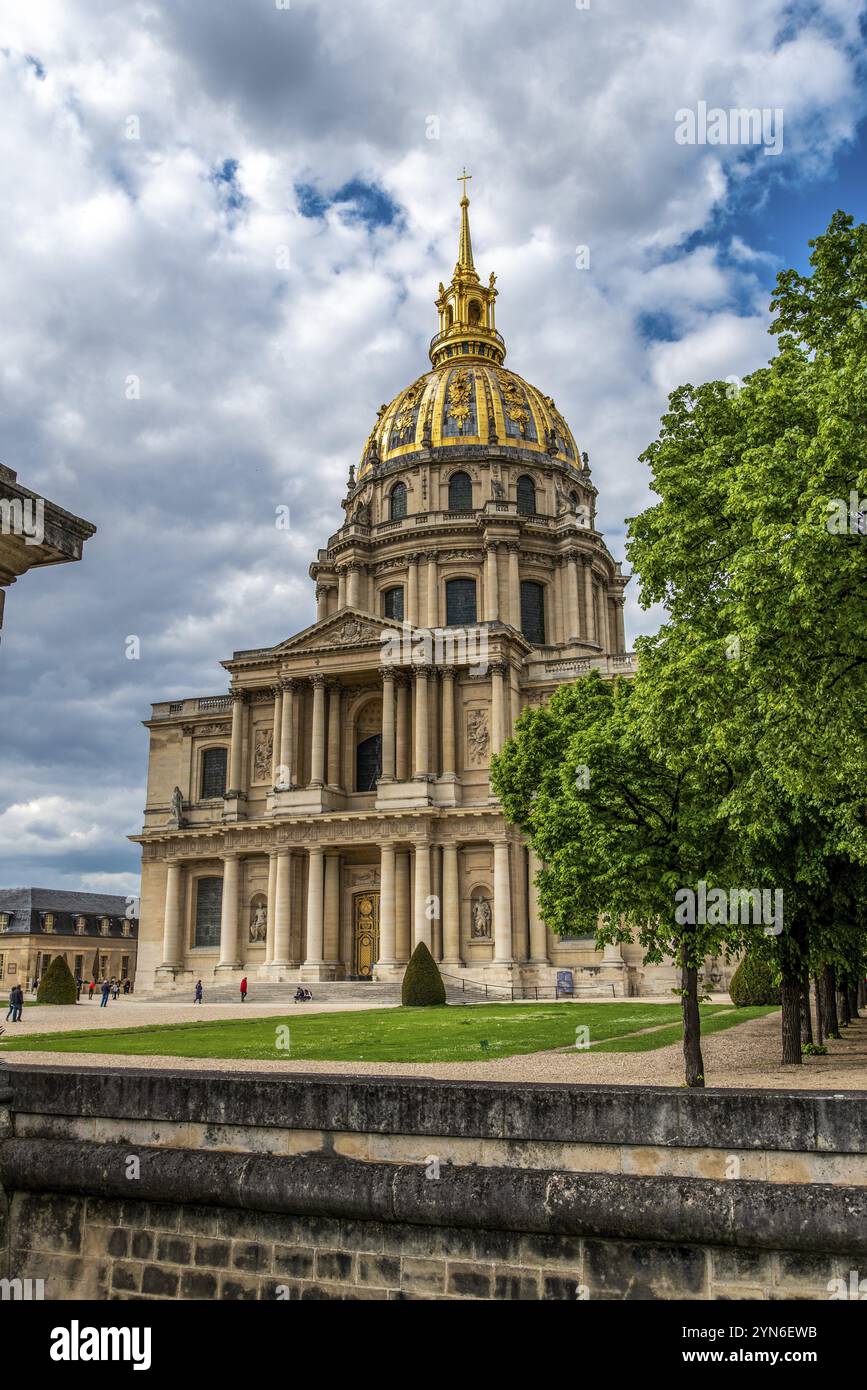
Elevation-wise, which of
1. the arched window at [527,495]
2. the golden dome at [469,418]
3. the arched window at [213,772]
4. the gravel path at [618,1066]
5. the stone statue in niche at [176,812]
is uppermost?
→ the golden dome at [469,418]

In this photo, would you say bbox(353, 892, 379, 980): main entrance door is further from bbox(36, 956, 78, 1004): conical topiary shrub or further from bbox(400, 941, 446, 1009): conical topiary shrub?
bbox(400, 941, 446, 1009): conical topiary shrub

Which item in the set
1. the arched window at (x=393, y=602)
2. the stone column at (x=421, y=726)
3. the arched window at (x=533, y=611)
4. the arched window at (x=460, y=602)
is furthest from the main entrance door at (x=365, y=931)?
the arched window at (x=393, y=602)

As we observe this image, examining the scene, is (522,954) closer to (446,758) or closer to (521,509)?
(446,758)

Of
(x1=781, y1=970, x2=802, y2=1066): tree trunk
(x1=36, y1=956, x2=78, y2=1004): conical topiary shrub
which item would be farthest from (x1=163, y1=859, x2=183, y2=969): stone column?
(x1=781, y1=970, x2=802, y2=1066): tree trunk

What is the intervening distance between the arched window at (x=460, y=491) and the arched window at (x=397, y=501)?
3.53 metres

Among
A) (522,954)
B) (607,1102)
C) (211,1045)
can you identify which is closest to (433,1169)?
(607,1102)

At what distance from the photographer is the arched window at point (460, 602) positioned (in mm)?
71312

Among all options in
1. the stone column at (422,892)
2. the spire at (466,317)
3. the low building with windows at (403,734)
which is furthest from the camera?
the spire at (466,317)

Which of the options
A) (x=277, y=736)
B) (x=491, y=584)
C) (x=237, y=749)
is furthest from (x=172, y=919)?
(x=491, y=584)

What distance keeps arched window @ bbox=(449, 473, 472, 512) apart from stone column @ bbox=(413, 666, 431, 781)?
62.8 ft

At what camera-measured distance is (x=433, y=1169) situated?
267 inches

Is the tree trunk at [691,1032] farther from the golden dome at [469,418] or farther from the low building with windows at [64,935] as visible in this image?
the low building with windows at [64,935]

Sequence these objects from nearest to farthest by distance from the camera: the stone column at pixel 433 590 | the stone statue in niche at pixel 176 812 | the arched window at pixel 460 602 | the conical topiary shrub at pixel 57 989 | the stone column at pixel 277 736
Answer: the conical topiary shrub at pixel 57 989 < the stone column at pixel 277 736 < the stone statue in niche at pixel 176 812 < the stone column at pixel 433 590 < the arched window at pixel 460 602
